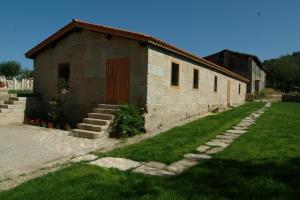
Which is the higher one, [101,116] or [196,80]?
[196,80]

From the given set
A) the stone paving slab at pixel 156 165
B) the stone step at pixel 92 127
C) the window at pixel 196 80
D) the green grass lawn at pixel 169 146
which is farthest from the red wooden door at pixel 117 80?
the stone paving slab at pixel 156 165

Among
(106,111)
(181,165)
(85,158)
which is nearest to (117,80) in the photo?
(106,111)

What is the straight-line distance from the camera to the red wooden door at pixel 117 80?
10.7 m

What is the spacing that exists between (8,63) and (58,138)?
4977 cm

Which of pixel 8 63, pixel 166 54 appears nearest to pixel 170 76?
pixel 166 54

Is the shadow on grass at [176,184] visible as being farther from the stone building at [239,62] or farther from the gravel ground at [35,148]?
the stone building at [239,62]

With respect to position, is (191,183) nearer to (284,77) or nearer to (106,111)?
(106,111)

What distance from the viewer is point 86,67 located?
39.0 ft

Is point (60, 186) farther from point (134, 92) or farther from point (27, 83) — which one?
point (27, 83)

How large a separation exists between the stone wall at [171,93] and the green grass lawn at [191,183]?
485cm

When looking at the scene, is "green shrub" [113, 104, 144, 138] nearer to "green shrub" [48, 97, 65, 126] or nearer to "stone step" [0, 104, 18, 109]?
"green shrub" [48, 97, 65, 126]

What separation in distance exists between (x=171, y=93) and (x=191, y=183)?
7.57 meters

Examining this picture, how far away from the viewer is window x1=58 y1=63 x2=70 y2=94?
12664 millimetres

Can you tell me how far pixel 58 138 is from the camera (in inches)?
351
